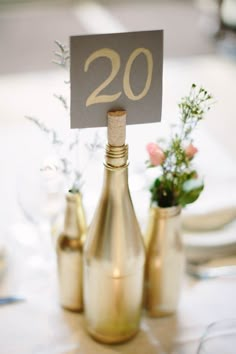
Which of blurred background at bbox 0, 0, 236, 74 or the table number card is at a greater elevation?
blurred background at bbox 0, 0, 236, 74

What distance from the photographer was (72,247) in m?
0.86

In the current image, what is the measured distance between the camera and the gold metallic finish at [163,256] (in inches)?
33.6

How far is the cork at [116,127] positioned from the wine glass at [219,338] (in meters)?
0.31

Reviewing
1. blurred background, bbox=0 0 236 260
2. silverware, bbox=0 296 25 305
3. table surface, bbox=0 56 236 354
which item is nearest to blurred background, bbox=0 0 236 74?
blurred background, bbox=0 0 236 260

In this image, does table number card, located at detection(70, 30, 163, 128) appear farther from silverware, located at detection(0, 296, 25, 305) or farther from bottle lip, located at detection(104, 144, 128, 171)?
silverware, located at detection(0, 296, 25, 305)

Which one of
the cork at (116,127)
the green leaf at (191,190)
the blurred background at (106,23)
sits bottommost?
the green leaf at (191,190)

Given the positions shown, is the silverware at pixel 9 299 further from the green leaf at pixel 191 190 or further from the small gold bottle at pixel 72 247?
the green leaf at pixel 191 190

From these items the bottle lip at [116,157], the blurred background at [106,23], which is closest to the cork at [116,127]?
the bottle lip at [116,157]

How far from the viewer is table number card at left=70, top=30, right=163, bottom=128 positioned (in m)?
0.71

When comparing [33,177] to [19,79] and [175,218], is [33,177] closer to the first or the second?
[175,218]

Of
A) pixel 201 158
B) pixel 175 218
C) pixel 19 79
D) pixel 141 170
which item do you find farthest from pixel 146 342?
pixel 19 79

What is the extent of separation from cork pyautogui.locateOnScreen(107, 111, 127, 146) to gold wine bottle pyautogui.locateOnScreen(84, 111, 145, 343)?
11 millimetres

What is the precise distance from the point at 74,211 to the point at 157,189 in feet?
0.38

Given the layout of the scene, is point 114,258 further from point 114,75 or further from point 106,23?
point 106,23
